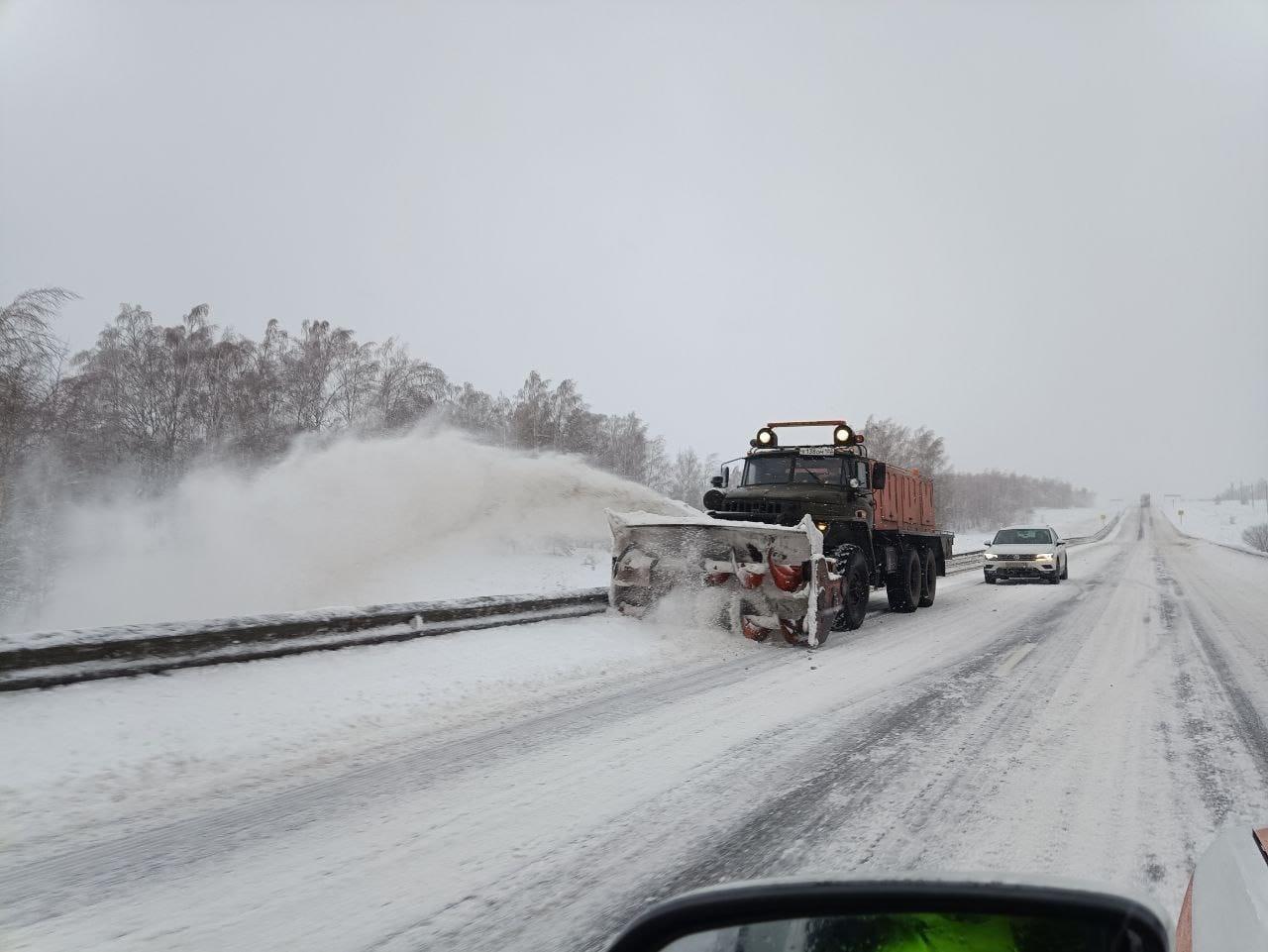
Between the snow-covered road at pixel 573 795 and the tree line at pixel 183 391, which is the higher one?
the tree line at pixel 183 391

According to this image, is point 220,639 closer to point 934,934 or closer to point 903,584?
point 934,934

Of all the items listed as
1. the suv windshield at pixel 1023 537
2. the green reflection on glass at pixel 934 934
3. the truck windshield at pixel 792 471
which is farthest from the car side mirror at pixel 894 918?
the suv windshield at pixel 1023 537

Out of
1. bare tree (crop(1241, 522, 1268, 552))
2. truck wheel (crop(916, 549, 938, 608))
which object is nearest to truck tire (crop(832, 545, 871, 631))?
truck wheel (crop(916, 549, 938, 608))

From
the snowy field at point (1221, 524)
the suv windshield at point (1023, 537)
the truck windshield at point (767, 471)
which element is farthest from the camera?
the snowy field at point (1221, 524)

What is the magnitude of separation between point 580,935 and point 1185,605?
650 inches

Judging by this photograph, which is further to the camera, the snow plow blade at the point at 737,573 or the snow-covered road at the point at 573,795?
the snow plow blade at the point at 737,573

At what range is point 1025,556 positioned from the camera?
20.3 meters

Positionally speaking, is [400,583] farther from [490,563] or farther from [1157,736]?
[1157,736]

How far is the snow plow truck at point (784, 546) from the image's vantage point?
953 cm

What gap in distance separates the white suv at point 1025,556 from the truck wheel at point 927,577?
609 cm

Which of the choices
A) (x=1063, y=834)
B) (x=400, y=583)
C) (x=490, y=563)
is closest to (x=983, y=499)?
(x=490, y=563)

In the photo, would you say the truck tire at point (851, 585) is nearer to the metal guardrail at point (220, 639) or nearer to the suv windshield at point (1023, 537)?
the metal guardrail at point (220, 639)

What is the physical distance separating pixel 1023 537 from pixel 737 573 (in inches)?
607

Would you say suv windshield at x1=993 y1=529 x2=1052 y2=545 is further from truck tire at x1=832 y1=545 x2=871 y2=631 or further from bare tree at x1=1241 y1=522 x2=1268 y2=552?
bare tree at x1=1241 y1=522 x2=1268 y2=552
